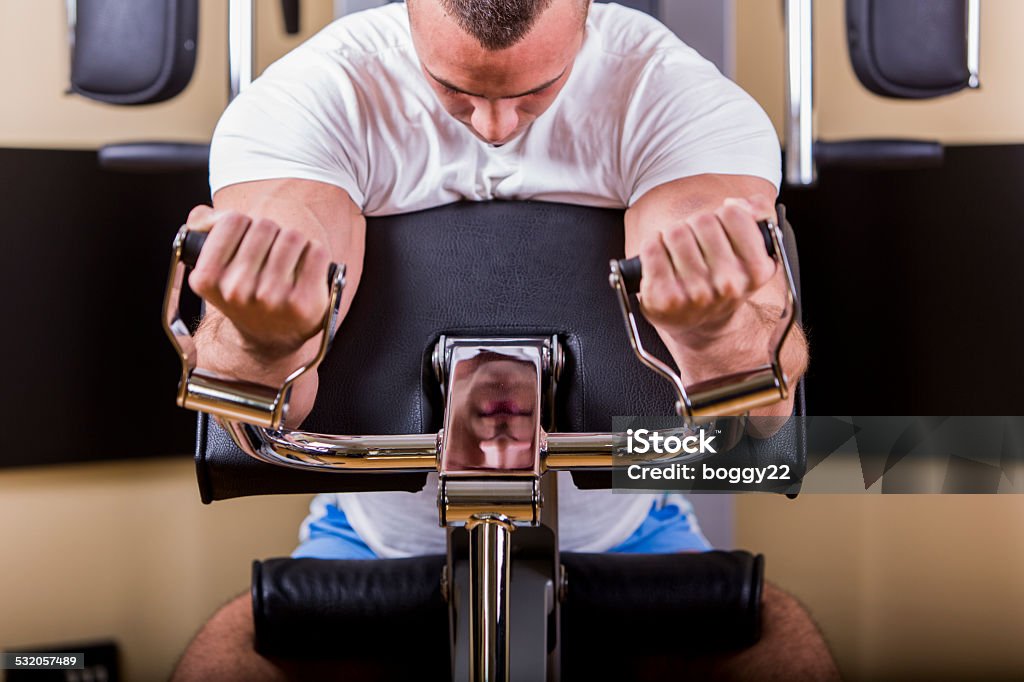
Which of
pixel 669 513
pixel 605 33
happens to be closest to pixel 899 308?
pixel 669 513

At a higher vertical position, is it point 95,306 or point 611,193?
point 611,193

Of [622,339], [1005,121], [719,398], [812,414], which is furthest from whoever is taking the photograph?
[812,414]

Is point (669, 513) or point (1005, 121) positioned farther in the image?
point (1005, 121)

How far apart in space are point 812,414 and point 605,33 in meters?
0.78

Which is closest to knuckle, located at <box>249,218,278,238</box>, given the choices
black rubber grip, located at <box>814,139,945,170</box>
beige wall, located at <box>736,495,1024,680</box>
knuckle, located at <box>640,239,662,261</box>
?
knuckle, located at <box>640,239,662,261</box>

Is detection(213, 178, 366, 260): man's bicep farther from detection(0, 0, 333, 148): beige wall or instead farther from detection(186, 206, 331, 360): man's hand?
detection(0, 0, 333, 148): beige wall

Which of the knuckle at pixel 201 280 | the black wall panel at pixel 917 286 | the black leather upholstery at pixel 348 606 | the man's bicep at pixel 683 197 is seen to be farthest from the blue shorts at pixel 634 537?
the knuckle at pixel 201 280

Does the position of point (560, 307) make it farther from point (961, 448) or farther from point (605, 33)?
point (961, 448)

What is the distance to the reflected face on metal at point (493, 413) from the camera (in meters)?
0.58

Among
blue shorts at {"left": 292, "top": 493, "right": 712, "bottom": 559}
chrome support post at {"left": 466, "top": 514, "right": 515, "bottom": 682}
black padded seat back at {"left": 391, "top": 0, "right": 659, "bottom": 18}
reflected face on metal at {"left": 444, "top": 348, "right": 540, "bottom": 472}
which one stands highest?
black padded seat back at {"left": 391, "top": 0, "right": 659, "bottom": 18}

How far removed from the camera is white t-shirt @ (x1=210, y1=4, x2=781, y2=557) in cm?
73

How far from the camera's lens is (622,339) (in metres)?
0.69

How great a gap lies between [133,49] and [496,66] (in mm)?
395

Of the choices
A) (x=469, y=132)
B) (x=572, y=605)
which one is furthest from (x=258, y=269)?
(x=572, y=605)
